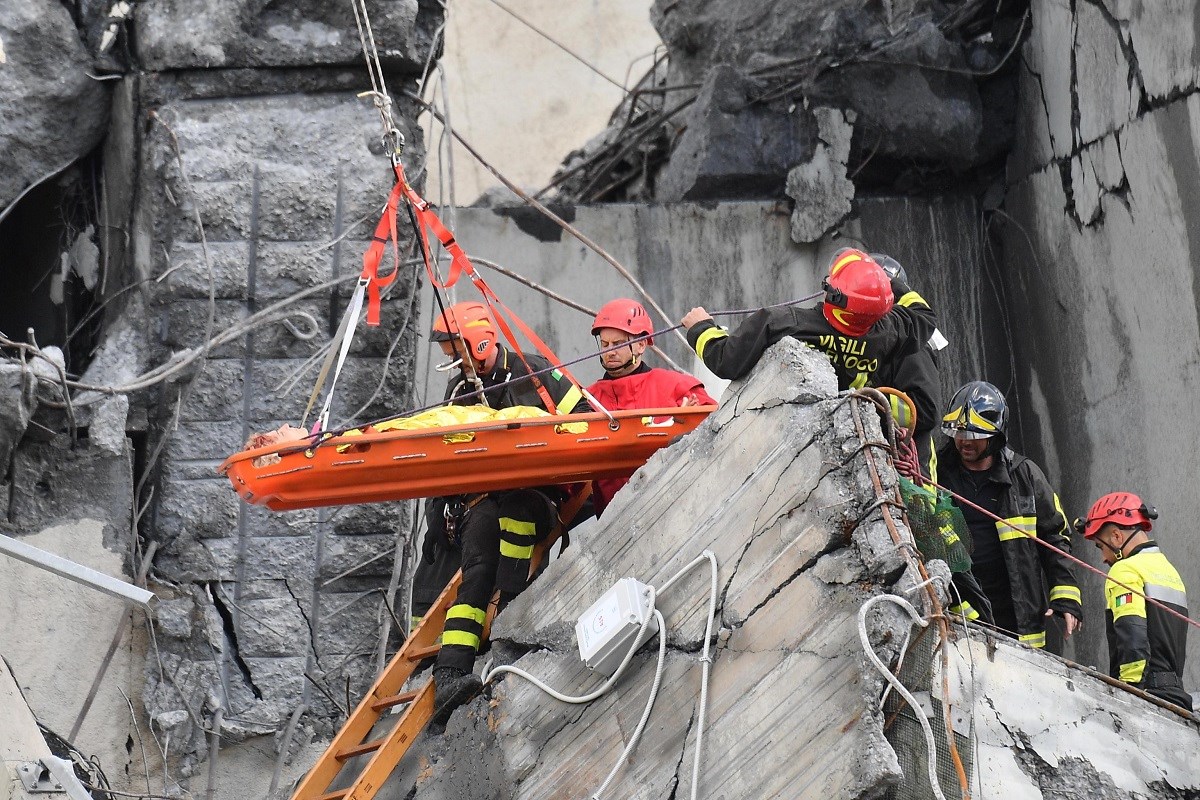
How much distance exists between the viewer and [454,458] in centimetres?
472

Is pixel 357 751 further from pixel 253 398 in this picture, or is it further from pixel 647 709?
pixel 253 398

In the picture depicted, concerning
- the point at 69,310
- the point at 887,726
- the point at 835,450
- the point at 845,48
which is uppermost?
the point at 845,48

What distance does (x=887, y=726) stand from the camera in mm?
3676

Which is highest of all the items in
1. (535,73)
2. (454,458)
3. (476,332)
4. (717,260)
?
(535,73)

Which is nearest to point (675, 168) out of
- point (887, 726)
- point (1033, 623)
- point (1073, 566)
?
point (1073, 566)

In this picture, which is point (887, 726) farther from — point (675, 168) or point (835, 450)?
point (675, 168)

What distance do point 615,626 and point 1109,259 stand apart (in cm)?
424

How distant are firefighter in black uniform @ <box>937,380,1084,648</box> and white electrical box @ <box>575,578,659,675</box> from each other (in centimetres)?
201

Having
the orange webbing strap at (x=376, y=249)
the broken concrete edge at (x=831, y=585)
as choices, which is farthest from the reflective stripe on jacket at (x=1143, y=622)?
the orange webbing strap at (x=376, y=249)

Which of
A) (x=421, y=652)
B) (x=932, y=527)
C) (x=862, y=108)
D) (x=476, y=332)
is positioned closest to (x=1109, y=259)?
(x=862, y=108)

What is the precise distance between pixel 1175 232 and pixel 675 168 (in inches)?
115

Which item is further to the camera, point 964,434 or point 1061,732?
point 964,434

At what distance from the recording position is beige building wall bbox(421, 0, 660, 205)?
1335cm

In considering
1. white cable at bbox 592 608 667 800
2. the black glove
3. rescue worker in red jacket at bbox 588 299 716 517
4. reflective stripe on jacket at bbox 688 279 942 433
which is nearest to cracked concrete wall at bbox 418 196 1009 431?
the black glove
